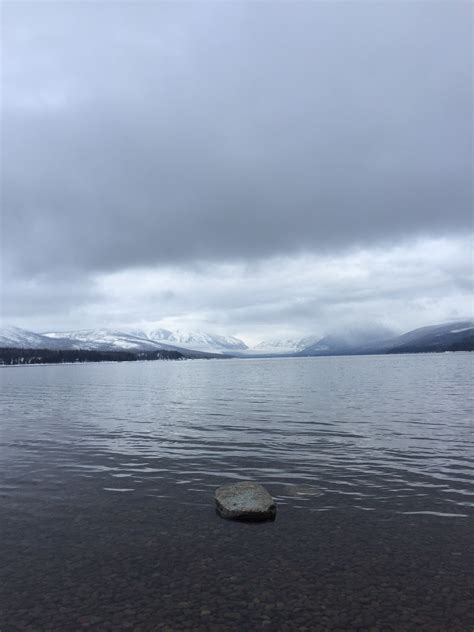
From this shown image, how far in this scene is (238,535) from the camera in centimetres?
1930

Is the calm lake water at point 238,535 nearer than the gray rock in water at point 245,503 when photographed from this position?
Yes

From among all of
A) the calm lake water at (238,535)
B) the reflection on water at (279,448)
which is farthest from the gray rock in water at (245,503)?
the reflection on water at (279,448)

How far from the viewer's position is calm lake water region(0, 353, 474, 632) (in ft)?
44.5

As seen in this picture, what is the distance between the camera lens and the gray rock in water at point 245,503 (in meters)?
21.0

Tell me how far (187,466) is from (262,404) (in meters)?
39.5

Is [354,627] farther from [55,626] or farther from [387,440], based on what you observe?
[387,440]

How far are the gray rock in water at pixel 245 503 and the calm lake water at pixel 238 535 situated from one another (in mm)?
524

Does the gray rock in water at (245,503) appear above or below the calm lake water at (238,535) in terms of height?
above

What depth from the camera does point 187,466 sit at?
31266mm

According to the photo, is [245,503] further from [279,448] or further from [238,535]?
[279,448]

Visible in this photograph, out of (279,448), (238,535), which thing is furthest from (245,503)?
(279,448)

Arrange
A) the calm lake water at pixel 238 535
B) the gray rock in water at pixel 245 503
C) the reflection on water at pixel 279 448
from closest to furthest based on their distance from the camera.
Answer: the calm lake water at pixel 238 535 → the gray rock in water at pixel 245 503 → the reflection on water at pixel 279 448

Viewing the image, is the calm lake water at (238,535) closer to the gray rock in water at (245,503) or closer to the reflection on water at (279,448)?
the reflection on water at (279,448)

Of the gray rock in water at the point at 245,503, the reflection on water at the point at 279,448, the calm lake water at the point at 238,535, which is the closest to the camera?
the calm lake water at the point at 238,535
